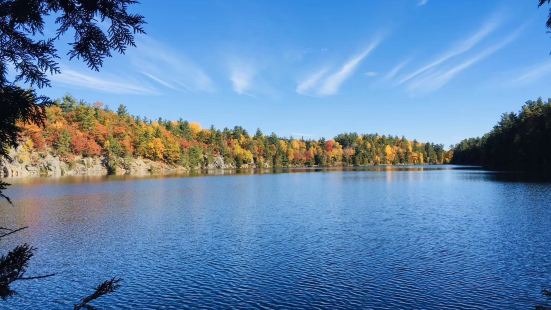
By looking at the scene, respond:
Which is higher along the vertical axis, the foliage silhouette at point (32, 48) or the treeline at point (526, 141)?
the treeline at point (526, 141)

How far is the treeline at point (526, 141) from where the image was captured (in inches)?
5472

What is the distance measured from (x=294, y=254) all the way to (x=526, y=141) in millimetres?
146873

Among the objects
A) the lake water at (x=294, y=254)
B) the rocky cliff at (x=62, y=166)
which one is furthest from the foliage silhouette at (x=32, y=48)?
the rocky cliff at (x=62, y=166)

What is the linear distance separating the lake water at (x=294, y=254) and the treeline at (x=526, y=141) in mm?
95047

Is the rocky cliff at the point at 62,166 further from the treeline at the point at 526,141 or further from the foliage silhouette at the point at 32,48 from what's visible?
the treeline at the point at 526,141

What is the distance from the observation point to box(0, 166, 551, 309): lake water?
75.6 ft

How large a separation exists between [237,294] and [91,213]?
126ft

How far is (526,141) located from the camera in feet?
487

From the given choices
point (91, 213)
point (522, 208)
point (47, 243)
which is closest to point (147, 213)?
point (91, 213)

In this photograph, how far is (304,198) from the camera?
70.7 meters

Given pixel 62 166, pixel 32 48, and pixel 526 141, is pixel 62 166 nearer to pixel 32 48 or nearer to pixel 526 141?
pixel 526 141

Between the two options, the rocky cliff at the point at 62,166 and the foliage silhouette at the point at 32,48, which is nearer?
the foliage silhouette at the point at 32,48

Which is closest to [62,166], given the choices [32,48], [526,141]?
[526,141]

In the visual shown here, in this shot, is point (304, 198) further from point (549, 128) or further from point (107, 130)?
point (107, 130)
